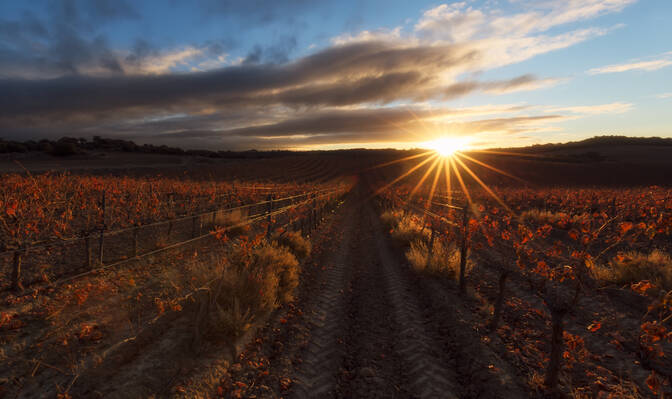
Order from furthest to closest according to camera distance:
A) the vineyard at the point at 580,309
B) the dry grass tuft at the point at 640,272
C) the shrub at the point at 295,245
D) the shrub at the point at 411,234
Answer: the shrub at the point at 411,234 < the shrub at the point at 295,245 < the dry grass tuft at the point at 640,272 < the vineyard at the point at 580,309

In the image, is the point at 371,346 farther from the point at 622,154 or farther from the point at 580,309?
the point at 622,154

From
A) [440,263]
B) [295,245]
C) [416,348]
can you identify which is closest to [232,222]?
[295,245]

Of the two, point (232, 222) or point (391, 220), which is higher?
point (232, 222)

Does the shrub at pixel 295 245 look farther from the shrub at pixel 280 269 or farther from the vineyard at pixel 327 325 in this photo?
the shrub at pixel 280 269

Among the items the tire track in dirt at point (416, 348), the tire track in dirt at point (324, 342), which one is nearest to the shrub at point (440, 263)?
the tire track in dirt at point (416, 348)

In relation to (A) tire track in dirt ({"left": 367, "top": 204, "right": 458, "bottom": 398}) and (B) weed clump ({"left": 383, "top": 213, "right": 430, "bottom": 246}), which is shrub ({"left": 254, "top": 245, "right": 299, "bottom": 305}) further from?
(B) weed clump ({"left": 383, "top": 213, "right": 430, "bottom": 246})

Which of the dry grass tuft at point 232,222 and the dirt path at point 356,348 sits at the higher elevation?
the dry grass tuft at point 232,222

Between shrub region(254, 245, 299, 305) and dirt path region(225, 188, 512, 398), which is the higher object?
shrub region(254, 245, 299, 305)

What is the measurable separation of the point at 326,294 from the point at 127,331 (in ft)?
13.5

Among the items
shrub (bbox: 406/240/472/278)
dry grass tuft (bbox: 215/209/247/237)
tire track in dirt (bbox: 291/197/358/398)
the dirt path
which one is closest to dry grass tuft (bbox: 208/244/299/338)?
the dirt path

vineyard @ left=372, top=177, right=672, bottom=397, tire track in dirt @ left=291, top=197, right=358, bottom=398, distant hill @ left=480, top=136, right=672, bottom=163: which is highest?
distant hill @ left=480, top=136, right=672, bottom=163

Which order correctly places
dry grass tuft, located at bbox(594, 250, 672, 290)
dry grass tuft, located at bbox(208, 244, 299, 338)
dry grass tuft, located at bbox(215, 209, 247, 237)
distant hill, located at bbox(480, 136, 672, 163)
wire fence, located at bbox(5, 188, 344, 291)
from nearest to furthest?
dry grass tuft, located at bbox(208, 244, 299, 338), wire fence, located at bbox(5, 188, 344, 291), dry grass tuft, located at bbox(594, 250, 672, 290), dry grass tuft, located at bbox(215, 209, 247, 237), distant hill, located at bbox(480, 136, 672, 163)

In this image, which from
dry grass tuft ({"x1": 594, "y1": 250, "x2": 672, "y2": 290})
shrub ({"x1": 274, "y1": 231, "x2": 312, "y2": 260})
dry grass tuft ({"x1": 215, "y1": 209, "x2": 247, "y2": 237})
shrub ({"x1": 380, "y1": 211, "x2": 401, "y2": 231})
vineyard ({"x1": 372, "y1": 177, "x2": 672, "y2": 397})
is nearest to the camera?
vineyard ({"x1": 372, "y1": 177, "x2": 672, "y2": 397})

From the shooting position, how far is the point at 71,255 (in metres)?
8.17
